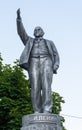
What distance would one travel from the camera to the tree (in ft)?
103

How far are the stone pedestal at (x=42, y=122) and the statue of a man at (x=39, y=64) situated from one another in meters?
0.38

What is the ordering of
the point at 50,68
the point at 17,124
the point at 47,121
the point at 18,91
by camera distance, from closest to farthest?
the point at 47,121, the point at 50,68, the point at 17,124, the point at 18,91

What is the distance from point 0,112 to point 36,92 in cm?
1711

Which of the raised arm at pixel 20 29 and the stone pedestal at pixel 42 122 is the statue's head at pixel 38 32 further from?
the stone pedestal at pixel 42 122

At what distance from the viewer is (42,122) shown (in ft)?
49.0

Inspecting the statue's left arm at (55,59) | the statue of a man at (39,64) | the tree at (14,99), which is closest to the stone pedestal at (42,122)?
the statue of a man at (39,64)

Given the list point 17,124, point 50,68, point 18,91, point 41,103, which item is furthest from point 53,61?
point 18,91

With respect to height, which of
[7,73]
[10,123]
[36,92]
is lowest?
[10,123]

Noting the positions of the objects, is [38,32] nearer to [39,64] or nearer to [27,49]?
[27,49]

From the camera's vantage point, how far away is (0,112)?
107ft

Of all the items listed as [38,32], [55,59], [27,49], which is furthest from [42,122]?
[38,32]

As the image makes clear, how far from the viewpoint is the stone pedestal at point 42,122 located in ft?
49.0

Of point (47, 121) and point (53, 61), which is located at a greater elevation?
point (53, 61)

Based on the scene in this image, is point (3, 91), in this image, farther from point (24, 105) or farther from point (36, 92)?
point (36, 92)
